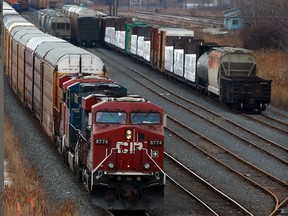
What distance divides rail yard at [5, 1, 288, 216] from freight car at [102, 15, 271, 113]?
2.48 feet

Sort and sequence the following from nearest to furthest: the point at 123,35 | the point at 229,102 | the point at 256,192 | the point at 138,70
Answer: the point at 256,192 → the point at 229,102 → the point at 138,70 → the point at 123,35

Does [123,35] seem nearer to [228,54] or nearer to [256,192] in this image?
[228,54]

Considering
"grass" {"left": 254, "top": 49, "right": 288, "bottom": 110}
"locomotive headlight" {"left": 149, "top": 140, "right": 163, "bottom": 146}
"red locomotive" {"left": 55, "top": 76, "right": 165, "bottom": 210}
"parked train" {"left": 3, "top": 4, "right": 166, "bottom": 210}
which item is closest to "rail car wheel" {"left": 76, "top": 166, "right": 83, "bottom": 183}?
"parked train" {"left": 3, "top": 4, "right": 166, "bottom": 210}

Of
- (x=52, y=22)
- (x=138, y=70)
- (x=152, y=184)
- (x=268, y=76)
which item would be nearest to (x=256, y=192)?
(x=152, y=184)

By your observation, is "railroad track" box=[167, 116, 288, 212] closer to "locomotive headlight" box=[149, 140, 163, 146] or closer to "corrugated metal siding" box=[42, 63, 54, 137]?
"locomotive headlight" box=[149, 140, 163, 146]

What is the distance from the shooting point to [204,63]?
36.9 m

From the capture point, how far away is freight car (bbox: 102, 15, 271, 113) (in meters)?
32.6

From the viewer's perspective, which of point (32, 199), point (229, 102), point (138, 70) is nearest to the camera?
point (32, 199)

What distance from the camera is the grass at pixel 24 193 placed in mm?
14195

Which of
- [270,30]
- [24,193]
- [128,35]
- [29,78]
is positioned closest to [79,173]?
[24,193]

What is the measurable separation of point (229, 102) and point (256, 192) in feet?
46.6

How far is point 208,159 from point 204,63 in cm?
1444

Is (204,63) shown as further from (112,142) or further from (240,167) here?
(112,142)

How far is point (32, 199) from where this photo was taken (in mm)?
15211
